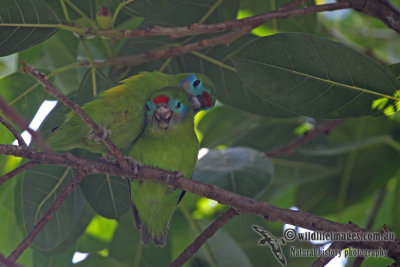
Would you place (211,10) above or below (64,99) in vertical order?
below

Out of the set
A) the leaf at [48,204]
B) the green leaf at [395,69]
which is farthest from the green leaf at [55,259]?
the green leaf at [395,69]

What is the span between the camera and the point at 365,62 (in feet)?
7.56

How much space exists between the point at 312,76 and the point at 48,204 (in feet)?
5.64

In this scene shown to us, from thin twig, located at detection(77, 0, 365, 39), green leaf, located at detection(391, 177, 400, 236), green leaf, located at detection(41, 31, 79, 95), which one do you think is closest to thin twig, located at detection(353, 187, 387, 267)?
green leaf, located at detection(391, 177, 400, 236)

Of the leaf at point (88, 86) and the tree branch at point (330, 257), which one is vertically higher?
the leaf at point (88, 86)

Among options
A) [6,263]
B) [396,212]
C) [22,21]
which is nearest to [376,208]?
[396,212]

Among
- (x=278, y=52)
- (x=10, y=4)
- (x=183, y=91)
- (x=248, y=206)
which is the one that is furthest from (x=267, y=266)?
(x=10, y=4)

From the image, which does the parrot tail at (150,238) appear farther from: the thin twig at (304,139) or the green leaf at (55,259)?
the thin twig at (304,139)

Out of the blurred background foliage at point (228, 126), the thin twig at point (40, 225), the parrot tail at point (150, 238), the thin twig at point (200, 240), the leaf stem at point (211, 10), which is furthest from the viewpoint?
the parrot tail at point (150, 238)

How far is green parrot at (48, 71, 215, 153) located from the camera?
2821mm

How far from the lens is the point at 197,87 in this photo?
3350mm

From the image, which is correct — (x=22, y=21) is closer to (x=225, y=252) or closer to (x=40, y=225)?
(x=40, y=225)

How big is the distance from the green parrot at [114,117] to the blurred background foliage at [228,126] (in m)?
0.10

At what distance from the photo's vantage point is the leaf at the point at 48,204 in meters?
2.91
